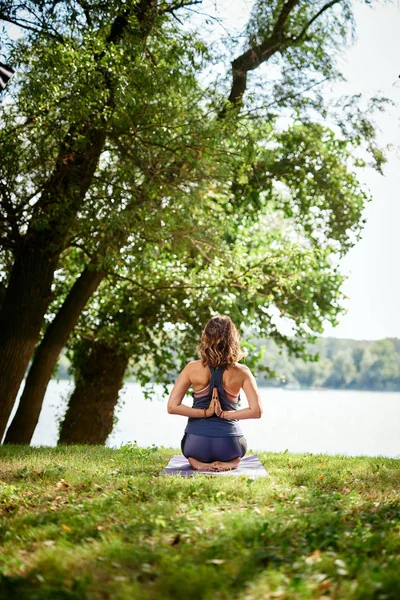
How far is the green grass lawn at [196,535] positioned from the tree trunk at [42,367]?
5983mm

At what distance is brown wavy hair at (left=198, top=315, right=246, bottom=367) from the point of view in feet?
26.4

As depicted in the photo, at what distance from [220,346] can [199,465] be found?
1445 millimetres

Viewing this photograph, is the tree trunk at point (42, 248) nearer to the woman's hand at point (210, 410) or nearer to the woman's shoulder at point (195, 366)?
the woman's shoulder at point (195, 366)

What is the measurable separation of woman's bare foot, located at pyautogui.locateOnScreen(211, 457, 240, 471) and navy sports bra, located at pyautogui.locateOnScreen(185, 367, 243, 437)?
13.0 inches

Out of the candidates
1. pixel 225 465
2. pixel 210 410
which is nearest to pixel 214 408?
pixel 210 410

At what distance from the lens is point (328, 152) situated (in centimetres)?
1664

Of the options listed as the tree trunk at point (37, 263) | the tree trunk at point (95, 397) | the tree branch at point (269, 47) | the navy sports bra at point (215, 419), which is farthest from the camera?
the tree trunk at point (95, 397)

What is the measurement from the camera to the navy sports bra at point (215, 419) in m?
7.94

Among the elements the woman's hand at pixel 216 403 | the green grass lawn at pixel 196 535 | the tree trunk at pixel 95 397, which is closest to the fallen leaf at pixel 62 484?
the green grass lawn at pixel 196 535

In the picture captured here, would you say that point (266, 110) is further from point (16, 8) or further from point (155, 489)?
point (155, 489)

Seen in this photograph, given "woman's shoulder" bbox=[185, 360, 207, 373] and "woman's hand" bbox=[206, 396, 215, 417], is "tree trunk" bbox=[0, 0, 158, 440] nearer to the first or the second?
"woman's shoulder" bbox=[185, 360, 207, 373]

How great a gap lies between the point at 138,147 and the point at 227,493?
729cm

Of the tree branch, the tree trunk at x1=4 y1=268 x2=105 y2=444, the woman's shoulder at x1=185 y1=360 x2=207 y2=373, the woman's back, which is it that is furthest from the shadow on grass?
the tree branch

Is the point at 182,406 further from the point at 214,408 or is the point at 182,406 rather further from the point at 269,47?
the point at 269,47
